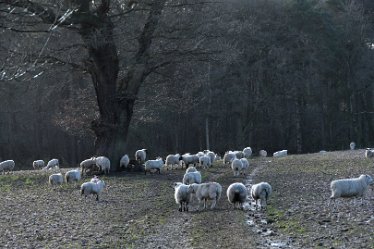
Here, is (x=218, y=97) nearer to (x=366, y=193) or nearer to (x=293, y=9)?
(x=293, y=9)

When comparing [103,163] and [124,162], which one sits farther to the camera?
[124,162]

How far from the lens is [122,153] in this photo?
97.5 feet

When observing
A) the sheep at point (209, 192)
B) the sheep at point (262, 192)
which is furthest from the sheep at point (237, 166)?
the sheep at point (262, 192)

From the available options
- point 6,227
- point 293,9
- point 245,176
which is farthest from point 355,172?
Answer: point 293,9

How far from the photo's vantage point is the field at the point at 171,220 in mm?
12359

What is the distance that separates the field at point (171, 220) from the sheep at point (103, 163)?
13.3 ft

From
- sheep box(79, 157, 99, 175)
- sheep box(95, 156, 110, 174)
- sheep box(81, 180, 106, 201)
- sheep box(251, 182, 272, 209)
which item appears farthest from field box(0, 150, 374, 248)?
sheep box(79, 157, 99, 175)

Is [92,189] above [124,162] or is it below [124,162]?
below

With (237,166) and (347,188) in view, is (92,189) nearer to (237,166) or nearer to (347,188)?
(347,188)

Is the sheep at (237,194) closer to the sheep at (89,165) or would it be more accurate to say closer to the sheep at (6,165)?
the sheep at (89,165)

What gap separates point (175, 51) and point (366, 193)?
38.0 ft

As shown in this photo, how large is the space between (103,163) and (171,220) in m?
12.7

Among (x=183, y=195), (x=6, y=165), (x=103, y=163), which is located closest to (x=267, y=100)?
(x=6, y=165)

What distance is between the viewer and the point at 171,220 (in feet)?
50.9
